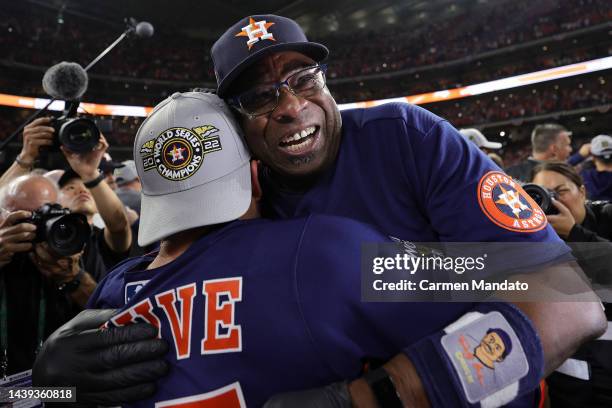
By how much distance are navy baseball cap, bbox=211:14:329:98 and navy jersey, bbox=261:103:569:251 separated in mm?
303

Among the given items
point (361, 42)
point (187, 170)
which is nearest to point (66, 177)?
point (187, 170)

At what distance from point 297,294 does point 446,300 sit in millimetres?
351

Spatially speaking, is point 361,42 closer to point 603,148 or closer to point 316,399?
point 603,148

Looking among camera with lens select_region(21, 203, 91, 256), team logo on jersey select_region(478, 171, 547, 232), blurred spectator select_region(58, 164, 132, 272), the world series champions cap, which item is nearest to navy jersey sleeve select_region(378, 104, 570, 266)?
team logo on jersey select_region(478, 171, 547, 232)

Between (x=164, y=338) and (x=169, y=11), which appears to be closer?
(x=164, y=338)

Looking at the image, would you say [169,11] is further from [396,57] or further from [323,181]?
[323,181]

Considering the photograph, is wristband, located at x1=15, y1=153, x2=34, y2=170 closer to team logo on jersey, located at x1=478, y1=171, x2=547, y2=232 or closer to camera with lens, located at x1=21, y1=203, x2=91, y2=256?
camera with lens, located at x1=21, y1=203, x2=91, y2=256

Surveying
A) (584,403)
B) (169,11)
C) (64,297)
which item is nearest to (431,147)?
(584,403)

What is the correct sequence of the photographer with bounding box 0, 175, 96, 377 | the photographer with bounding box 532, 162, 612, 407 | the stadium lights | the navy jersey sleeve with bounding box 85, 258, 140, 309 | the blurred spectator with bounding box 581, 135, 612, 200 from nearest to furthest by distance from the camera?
1. the navy jersey sleeve with bounding box 85, 258, 140, 309
2. the photographer with bounding box 532, 162, 612, 407
3. the photographer with bounding box 0, 175, 96, 377
4. the blurred spectator with bounding box 581, 135, 612, 200
5. the stadium lights

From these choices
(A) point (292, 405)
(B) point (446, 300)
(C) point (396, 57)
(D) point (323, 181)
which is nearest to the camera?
(A) point (292, 405)

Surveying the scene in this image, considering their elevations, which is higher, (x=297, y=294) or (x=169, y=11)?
(x=169, y=11)

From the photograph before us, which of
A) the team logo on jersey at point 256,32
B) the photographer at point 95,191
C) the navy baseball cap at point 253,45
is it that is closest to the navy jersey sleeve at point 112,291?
the navy baseball cap at point 253,45

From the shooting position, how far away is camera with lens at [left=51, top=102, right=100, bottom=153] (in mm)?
2480

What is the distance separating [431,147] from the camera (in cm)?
126
